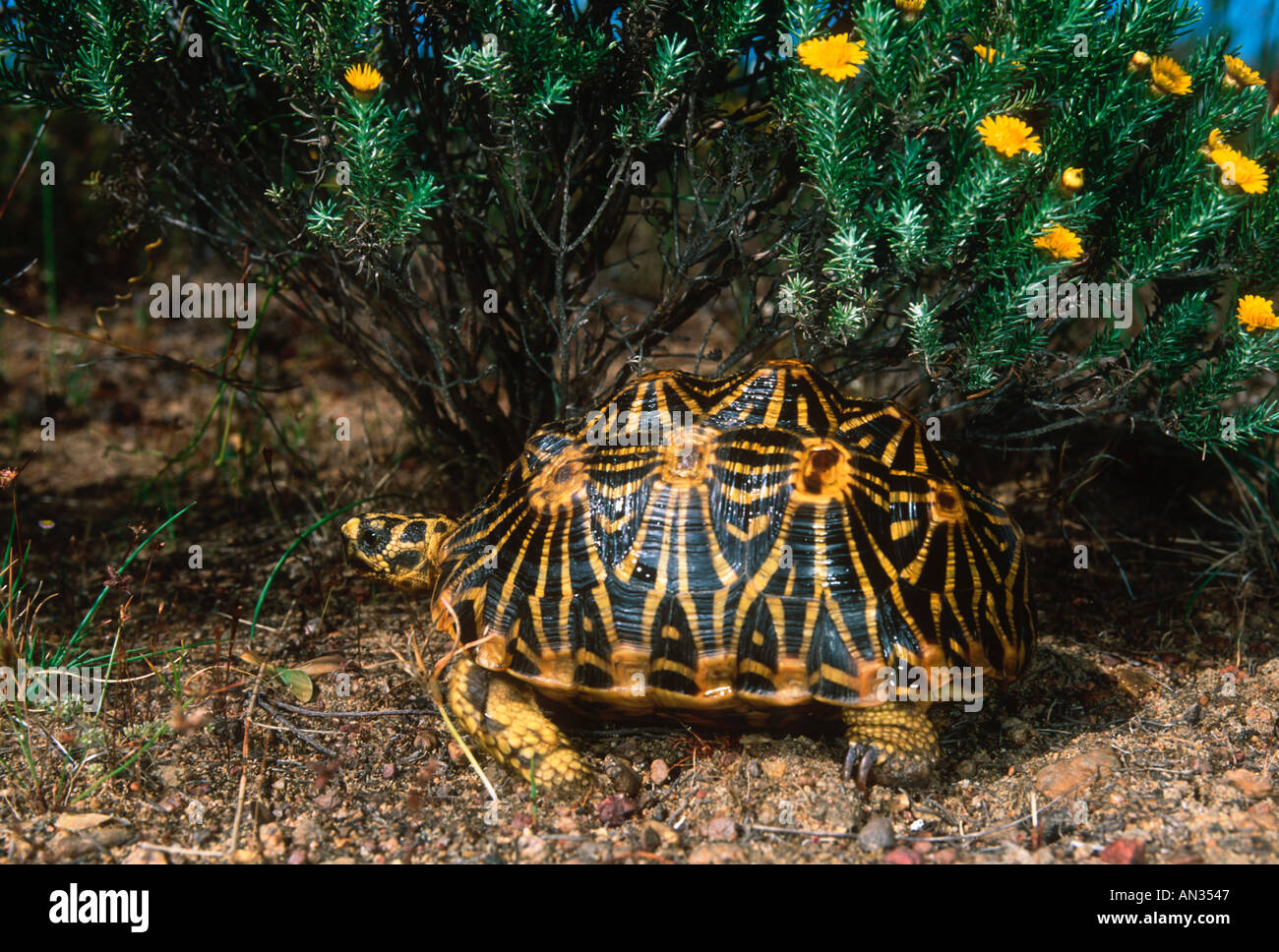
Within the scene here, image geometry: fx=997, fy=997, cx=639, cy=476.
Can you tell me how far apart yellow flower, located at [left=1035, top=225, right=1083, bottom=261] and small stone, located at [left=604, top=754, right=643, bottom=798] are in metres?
1.91

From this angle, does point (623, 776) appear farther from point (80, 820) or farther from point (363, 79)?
point (363, 79)

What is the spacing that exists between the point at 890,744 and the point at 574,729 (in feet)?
3.22

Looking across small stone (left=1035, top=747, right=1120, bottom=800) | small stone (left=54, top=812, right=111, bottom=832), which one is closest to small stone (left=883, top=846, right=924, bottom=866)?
small stone (left=1035, top=747, right=1120, bottom=800)

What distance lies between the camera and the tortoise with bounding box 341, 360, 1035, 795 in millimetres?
2730

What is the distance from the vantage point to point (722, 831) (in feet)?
8.82

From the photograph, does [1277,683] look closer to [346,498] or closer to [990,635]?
[990,635]

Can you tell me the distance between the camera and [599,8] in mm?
3129

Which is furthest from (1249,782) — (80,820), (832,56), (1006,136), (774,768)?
(80,820)

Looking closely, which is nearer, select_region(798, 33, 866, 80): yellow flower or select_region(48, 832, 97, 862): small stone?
select_region(798, 33, 866, 80): yellow flower

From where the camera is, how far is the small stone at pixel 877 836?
103 inches

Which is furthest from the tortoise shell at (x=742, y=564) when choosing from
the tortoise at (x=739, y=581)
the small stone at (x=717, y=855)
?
the small stone at (x=717, y=855)

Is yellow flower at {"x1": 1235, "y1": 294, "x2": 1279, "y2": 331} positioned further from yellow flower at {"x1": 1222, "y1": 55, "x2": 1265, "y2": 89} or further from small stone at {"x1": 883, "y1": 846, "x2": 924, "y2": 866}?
small stone at {"x1": 883, "y1": 846, "x2": 924, "y2": 866}

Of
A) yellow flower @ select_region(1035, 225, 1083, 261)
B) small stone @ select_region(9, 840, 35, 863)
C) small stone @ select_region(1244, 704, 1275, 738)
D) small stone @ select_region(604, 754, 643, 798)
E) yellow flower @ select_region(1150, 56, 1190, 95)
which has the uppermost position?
yellow flower @ select_region(1150, 56, 1190, 95)

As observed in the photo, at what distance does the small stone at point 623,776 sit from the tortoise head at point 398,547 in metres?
0.89
